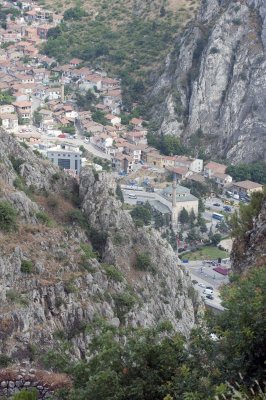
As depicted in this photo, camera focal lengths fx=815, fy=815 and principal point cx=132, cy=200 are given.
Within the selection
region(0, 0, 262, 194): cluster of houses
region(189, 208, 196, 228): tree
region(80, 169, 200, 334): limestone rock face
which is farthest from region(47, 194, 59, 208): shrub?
region(0, 0, 262, 194): cluster of houses

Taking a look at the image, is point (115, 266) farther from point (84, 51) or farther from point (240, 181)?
point (84, 51)

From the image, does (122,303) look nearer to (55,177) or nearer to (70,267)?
(70,267)

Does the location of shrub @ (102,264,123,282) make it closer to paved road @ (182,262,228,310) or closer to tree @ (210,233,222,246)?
paved road @ (182,262,228,310)

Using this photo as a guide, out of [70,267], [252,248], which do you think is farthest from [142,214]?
[252,248]

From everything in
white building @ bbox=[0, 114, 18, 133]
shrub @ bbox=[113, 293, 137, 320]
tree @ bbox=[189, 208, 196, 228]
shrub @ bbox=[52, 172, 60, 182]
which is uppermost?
shrub @ bbox=[52, 172, 60, 182]

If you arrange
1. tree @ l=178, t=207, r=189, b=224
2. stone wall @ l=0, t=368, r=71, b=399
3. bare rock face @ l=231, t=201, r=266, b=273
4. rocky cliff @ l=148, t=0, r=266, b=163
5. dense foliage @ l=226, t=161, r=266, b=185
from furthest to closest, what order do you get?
1. rocky cliff @ l=148, t=0, r=266, b=163
2. dense foliage @ l=226, t=161, r=266, b=185
3. tree @ l=178, t=207, r=189, b=224
4. stone wall @ l=0, t=368, r=71, b=399
5. bare rock face @ l=231, t=201, r=266, b=273

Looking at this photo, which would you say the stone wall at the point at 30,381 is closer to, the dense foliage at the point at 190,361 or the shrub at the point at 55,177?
the dense foliage at the point at 190,361

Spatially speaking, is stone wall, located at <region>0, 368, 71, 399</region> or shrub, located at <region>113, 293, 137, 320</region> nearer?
stone wall, located at <region>0, 368, 71, 399</region>
